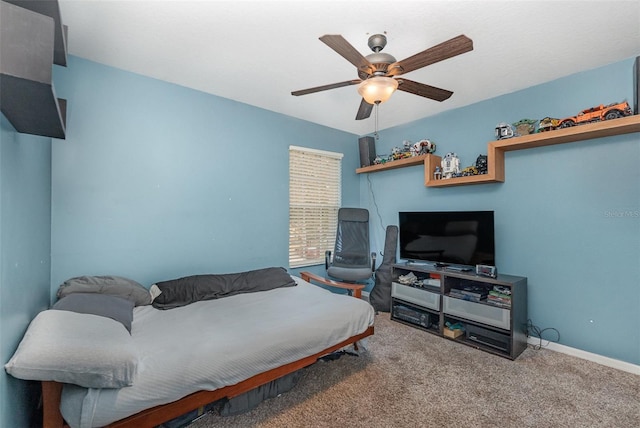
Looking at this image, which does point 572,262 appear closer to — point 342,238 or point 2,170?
point 342,238

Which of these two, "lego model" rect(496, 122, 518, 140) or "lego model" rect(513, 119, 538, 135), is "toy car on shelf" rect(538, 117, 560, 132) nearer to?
"lego model" rect(513, 119, 538, 135)

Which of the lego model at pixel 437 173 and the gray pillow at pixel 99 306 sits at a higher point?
the lego model at pixel 437 173

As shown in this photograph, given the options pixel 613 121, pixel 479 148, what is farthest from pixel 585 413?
pixel 479 148

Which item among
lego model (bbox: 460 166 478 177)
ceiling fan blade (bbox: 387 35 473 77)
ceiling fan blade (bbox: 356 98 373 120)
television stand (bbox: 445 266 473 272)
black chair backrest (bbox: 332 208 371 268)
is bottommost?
television stand (bbox: 445 266 473 272)

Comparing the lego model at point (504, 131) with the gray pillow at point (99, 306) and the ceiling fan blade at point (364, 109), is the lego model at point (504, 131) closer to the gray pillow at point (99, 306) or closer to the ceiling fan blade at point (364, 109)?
the ceiling fan blade at point (364, 109)

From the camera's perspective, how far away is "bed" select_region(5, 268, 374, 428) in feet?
3.82

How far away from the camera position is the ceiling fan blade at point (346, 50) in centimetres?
150

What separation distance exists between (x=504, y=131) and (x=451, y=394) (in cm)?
252

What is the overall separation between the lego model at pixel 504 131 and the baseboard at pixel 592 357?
6.81ft

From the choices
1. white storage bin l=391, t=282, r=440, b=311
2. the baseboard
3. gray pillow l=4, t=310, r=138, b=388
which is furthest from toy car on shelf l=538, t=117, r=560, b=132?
gray pillow l=4, t=310, r=138, b=388

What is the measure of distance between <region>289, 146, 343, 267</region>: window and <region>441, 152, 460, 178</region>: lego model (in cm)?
153

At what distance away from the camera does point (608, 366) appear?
2299 mm

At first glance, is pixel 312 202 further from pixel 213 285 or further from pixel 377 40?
pixel 377 40

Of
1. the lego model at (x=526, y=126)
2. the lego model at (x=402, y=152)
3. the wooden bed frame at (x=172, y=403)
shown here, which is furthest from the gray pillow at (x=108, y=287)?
the lego model at (x=526, y=126)
